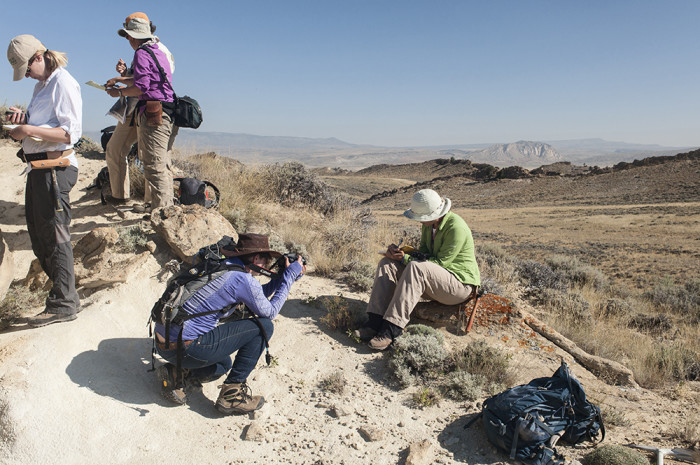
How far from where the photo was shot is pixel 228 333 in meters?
3.10

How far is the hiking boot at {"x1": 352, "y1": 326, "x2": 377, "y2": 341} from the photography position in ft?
13.6

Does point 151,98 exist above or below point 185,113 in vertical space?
above

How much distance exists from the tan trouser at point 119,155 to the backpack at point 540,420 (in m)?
5.00

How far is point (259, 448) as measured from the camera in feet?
9.70

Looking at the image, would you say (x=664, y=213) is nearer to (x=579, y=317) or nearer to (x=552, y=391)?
(x=579, y=317)

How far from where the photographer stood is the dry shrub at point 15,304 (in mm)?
3736

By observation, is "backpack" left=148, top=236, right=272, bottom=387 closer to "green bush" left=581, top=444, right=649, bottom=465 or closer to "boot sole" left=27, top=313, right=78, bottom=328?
"boot sole" left=27, top=313, right=78, bottom=328

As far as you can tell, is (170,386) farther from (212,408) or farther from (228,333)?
(228,333)

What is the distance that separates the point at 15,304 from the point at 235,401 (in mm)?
2271

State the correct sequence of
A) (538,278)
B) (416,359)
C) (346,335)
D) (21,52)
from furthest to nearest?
(538,278)
(346,335)
(416,359)
(21,52)

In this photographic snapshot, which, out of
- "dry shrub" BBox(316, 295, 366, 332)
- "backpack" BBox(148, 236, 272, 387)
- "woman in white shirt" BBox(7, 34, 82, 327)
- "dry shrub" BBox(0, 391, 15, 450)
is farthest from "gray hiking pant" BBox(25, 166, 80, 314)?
"dry shrub" BBox(316, 295, 366, 332)

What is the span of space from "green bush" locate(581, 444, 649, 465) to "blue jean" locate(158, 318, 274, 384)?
2301 mm

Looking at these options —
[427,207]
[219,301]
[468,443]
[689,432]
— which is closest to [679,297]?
[689,432]

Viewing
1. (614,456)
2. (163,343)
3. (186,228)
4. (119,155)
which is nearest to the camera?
(614,456)
